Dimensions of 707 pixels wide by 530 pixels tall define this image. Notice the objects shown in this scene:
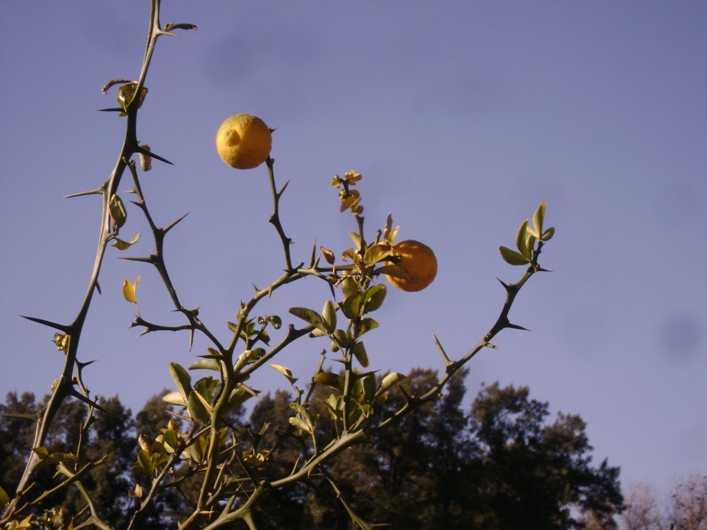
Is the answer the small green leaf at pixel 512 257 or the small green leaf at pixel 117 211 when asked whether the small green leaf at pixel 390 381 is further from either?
the small green leaf at pixel 117 211

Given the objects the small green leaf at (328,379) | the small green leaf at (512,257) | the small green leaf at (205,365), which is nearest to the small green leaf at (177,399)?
the small green leaf at (205,365)

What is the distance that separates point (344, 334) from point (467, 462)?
60.5 feet

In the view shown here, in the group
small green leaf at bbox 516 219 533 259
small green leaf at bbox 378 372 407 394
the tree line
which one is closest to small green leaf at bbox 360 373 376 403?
small green leaf at bbox 378 372 407 394

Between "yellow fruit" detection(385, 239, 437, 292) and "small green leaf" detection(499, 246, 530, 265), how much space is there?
12cm

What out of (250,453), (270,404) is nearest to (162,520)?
Answer: (270,404)

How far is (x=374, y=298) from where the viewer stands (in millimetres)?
822

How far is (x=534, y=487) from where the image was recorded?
17.7 meters

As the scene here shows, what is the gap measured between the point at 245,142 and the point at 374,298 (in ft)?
1.22

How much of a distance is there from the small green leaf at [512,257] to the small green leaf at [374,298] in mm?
186

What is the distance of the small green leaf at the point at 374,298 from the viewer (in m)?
0.81

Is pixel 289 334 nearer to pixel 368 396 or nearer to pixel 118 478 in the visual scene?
pixel 368 396

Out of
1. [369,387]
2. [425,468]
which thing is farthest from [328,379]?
[425,468]

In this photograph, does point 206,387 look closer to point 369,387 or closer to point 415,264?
point 369,387

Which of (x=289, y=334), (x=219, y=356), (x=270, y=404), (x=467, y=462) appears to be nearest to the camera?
(x=219, y=356)
